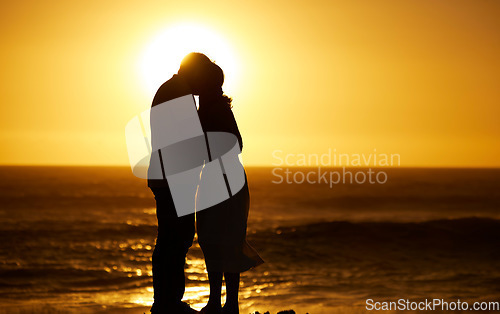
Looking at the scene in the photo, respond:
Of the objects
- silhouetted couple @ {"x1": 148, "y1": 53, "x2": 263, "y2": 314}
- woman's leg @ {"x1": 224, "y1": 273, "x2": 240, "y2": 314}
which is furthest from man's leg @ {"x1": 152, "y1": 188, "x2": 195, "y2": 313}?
woman's leg @ {"x1": 224, "y1": 273, "x2": 240, "y2": 314}

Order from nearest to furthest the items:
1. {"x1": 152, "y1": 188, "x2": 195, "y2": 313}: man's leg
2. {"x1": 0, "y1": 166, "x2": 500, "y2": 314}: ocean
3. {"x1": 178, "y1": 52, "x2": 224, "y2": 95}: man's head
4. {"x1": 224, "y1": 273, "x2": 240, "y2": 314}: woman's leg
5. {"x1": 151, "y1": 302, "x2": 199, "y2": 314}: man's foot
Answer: {"x1": 178, "y1": 52, "x2": 224, "y2": 95}: man's head, {"x1": 152, "y1": 188, "x2": 195, "y2": 313}: man's leg, {"x1": 224, "y1": 273, "x2": 240, "y2": 314}: woman's leg, {"x1": 151, "y1": 302, "x2": 199, "y2": 314}: man's foot, {"x1": 0, "y1": 166, "x2": 500, "y2": 314}: ocean

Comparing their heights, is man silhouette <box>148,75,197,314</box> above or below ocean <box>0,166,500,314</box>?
above

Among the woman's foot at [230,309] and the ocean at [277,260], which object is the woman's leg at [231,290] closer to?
the woman's foot at [230,309]

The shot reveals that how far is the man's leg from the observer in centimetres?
578

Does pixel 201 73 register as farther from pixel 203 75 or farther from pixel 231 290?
pixel 231 290

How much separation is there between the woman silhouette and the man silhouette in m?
0.13

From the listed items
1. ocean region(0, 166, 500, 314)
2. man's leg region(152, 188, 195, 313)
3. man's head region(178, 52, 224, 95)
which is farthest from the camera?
ocean region(0, 166, 500, 314)

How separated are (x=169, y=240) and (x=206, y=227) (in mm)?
393

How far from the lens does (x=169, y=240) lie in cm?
589

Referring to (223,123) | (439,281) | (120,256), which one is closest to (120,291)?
(120,256)

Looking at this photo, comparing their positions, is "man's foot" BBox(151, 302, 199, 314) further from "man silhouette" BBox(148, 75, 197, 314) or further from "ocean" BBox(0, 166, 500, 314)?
"ocean" BBox(0, 166, 500, 314)

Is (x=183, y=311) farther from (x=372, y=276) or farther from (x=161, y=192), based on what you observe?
(x=372, y=276)

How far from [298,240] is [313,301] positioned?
13804mm

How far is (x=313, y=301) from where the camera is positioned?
13.8 meters
